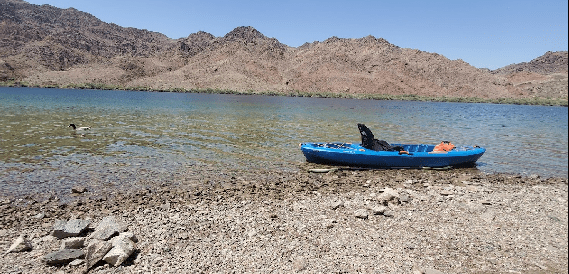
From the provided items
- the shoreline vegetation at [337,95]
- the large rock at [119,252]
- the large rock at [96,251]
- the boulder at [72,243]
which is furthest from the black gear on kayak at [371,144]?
the shoreline vegetation at [337,95]

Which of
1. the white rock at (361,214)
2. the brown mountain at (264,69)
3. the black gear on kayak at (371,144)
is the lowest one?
the white rock at (361,214)

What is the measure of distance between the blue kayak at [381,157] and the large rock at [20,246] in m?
10.1

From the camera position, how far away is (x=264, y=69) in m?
137

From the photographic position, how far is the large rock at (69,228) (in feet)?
21.4

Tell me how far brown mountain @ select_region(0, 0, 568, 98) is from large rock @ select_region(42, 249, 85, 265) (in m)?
116

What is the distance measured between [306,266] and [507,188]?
931 cm

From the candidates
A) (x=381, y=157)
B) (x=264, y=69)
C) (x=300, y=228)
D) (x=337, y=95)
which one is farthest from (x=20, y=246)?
(x=264, y=69)

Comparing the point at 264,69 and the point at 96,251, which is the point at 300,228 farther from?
the point at 264,69

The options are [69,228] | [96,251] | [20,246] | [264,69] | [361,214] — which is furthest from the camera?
[264,69]

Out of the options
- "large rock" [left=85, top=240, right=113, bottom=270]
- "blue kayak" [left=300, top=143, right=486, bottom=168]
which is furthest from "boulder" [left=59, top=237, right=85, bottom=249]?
"blue kayak" [left=300, top=143, right=486, bottom=168]

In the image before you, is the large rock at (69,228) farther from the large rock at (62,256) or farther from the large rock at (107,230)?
the large rock at (62,256)

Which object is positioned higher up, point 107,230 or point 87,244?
point 107,230

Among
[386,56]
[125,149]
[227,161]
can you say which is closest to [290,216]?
[227,161]

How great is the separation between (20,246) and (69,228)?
0.81 meters
